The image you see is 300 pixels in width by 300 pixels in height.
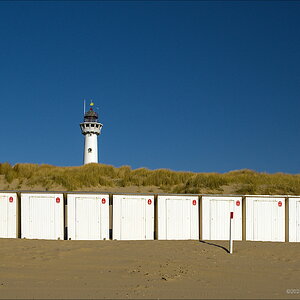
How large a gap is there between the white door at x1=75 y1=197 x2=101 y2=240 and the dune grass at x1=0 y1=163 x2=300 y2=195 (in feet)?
24.9

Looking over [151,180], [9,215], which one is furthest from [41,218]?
[151,180]

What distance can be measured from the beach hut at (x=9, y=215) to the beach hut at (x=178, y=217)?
145 inches

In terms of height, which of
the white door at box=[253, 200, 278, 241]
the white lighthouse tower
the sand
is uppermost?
the white lighthouse tower

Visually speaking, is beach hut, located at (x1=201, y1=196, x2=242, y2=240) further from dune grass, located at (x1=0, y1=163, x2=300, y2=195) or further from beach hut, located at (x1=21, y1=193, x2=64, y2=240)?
dune grass, located at (x1=0, y1=163, x2=300, y2=195)

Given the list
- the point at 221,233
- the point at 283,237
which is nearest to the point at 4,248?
the point at 221,233

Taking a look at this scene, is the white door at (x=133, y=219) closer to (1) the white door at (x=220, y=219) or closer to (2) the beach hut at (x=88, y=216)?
(2) the beach hut at (x=88, y=216)

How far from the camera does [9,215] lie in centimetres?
1073

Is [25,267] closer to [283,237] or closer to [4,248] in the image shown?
[4,248]

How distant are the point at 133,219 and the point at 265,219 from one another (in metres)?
3.56

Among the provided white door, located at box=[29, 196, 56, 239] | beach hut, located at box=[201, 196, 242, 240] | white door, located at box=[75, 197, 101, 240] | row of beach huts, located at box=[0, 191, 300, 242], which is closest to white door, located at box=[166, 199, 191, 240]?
row of beach huts, located at box=[0, 191, 300, 242]

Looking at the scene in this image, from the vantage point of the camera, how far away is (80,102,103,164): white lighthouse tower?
40750 mm

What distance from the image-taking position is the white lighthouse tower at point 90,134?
4075 centimetres

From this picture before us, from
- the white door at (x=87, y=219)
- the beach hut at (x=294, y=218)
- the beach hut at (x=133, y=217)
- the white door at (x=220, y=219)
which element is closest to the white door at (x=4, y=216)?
the white door at (x=87, y=219)

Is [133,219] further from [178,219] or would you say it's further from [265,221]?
[265,221]
